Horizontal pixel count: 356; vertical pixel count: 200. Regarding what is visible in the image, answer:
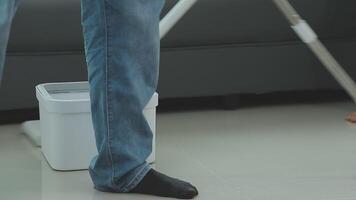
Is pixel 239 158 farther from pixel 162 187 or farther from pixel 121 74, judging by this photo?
pixel 121 74

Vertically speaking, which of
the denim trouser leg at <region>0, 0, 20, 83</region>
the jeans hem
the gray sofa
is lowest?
the jeans hem

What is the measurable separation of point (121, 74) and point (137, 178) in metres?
0.23

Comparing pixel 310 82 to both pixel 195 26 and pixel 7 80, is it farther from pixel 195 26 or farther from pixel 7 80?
pixel 7 80

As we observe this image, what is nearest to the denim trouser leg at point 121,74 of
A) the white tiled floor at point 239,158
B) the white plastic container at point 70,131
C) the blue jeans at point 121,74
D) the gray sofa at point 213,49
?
the blue jeans at point 121,74

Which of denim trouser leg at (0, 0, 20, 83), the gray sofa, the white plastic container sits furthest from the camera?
the gray sofa

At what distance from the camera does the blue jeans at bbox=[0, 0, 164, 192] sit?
137 cm

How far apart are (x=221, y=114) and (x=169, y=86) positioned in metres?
0.21

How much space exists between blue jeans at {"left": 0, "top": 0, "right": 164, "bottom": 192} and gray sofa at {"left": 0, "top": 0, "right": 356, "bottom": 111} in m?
0.69

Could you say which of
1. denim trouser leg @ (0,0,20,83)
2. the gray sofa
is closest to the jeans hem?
denim trouser leg @ (0,0,20,83)

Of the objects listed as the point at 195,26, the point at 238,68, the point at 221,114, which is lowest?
the point at 221,114

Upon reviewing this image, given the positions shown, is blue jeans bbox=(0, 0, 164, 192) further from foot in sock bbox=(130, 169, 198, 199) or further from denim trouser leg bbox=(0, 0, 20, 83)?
denim trouser leg bbox=(0, 0, 20, 83)

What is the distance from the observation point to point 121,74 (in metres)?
1.39

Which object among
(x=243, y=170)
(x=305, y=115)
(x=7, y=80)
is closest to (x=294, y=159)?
(x=243, y=170)

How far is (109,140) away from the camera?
142cm
